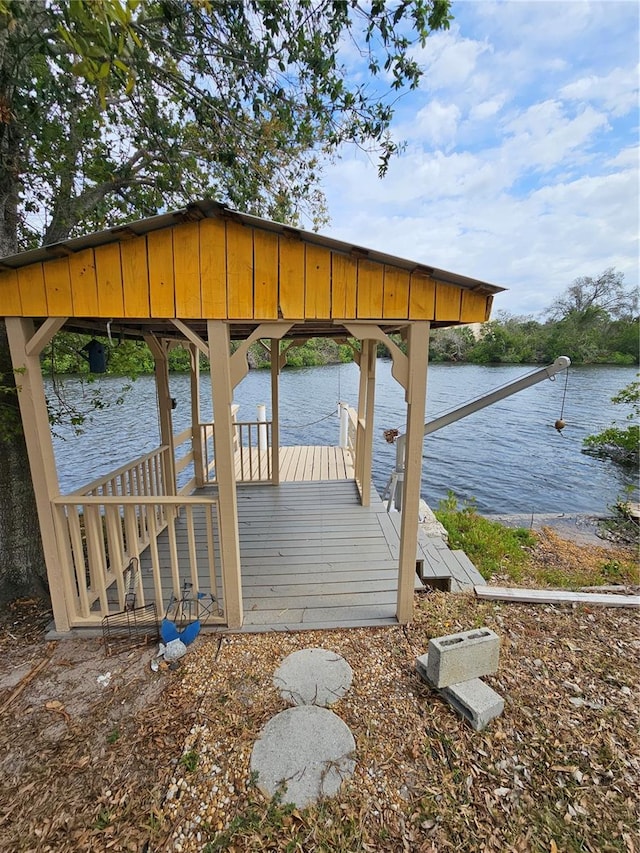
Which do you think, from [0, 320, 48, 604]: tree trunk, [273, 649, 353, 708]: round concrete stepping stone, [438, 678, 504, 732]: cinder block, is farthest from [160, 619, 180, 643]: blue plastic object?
[438, 678, 504, 732]: cinder block

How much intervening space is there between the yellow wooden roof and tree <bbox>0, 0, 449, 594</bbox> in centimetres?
96

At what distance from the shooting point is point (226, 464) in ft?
8.63

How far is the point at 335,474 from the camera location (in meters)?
6.66

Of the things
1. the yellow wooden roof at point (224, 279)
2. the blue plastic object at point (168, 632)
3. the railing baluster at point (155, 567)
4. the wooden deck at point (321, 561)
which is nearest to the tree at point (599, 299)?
the wooden deck at point (321, 561)

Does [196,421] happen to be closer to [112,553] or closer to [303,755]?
[112,553]

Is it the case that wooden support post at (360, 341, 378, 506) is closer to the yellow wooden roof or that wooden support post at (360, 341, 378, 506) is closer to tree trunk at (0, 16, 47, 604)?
the yellow wooden roof

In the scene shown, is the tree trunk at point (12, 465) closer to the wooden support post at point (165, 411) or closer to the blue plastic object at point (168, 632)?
the blue plastic object at point (168, 632)

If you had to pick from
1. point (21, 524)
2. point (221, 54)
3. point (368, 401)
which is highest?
point (221, 54)

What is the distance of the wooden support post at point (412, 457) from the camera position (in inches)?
101

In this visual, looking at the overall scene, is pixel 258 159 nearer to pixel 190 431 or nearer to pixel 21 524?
pixel 190 431

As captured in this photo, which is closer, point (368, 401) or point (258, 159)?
point (258, 159)

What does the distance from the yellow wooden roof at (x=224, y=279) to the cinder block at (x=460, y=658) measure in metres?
2.05

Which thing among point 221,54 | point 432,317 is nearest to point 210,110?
point 221,54

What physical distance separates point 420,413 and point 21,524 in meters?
3.25
